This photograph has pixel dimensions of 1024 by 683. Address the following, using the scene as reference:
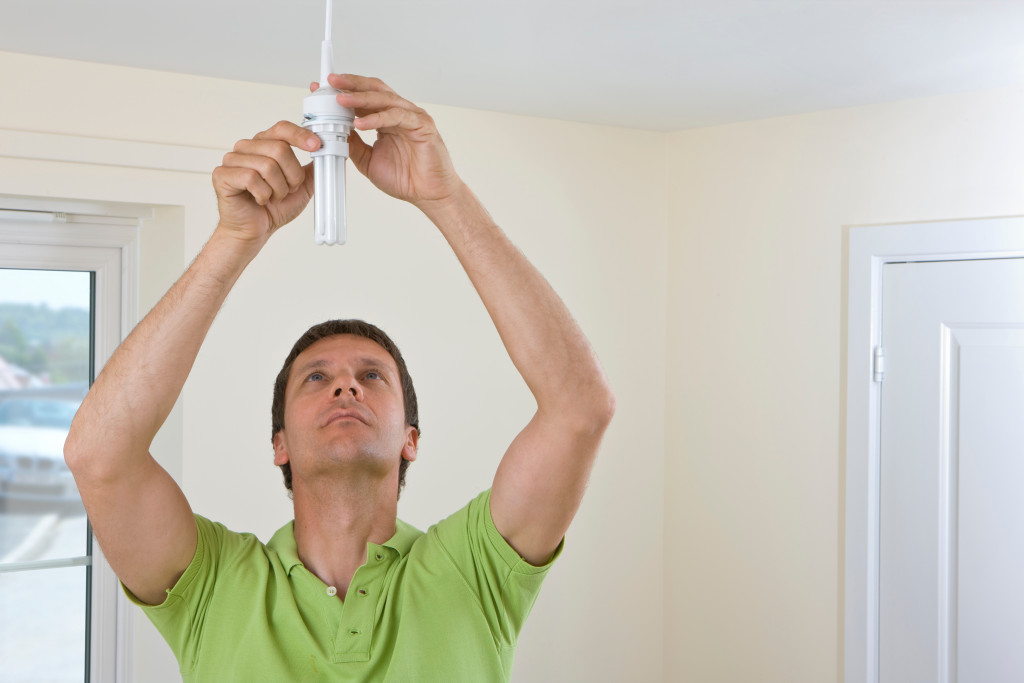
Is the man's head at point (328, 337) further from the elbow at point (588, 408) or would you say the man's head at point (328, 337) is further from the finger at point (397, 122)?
the finger at point (397, 122)

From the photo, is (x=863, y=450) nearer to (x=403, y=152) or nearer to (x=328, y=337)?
(x=328, y=337)

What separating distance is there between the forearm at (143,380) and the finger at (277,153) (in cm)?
17

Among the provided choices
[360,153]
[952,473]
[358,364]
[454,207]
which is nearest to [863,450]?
[952,473]

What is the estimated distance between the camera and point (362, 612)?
127cm

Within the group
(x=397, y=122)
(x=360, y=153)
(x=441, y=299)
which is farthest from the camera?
(x=441, y=299)

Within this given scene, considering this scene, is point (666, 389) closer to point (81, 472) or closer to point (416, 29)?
point (416, 29)

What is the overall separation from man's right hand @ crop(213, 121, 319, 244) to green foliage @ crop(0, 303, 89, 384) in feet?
4.78

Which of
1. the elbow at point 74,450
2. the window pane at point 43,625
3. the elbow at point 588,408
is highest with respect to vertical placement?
the elbow at point 588,408

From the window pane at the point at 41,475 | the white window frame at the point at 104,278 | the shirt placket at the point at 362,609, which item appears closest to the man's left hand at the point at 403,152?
the shirt placket at the point at 362,609

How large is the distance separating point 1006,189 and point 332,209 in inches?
74.9

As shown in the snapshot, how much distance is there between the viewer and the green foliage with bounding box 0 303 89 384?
2254mm

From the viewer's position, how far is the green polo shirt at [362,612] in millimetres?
1231

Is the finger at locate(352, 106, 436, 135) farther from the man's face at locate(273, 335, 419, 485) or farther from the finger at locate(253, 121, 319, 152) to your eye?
the man's face at locate(273, 335, 419, 485)

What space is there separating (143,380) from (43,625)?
4.84ft
